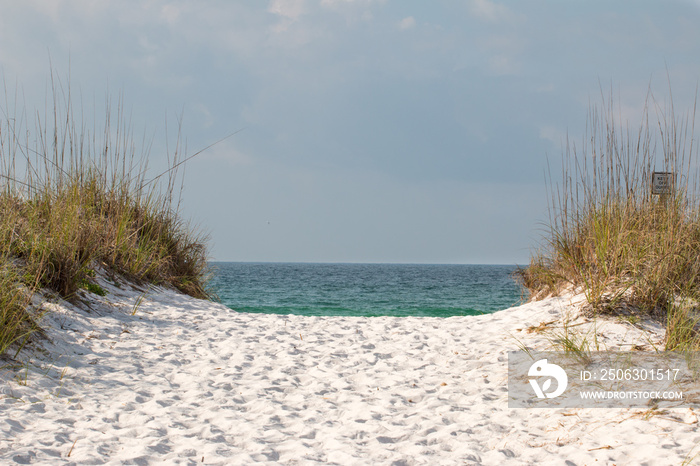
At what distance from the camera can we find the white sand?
2.40 m

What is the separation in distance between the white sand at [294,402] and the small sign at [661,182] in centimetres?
153

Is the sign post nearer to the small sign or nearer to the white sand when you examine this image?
the small sign

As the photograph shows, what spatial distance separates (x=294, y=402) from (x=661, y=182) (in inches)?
172

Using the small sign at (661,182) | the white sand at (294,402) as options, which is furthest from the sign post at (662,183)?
the white sand at (294,402)

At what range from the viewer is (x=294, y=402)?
3.12 m

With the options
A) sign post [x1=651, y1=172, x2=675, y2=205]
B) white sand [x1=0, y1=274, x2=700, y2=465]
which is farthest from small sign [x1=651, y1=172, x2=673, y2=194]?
white sand [x1=0, y1=274, x2=700, y2=465]

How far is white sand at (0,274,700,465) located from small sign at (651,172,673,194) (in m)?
1.53

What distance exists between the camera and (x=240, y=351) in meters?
4.18

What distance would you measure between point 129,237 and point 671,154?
6256 mm

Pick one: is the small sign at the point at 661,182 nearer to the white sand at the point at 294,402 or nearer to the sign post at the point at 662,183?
the sign post at the point at 662,183

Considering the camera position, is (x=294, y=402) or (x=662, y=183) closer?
(x=294, y=402)

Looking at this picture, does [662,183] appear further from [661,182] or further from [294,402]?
[294,402]

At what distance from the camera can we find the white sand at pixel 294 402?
2.40 m

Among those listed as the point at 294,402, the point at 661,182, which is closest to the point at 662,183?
the point at 661,182
